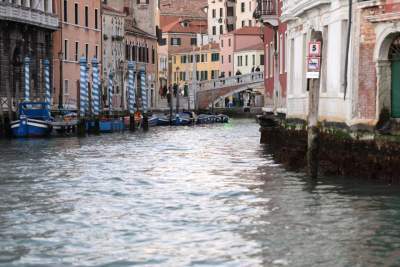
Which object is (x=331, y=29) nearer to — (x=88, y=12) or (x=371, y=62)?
(x=371, y=62)

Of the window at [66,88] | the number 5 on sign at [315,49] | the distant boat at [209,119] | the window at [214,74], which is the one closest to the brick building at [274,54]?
the number 5 on sign at [315,49]

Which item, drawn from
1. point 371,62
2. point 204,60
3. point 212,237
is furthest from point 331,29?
point 204,60

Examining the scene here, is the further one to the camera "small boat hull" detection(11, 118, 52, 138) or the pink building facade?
the pink building facade

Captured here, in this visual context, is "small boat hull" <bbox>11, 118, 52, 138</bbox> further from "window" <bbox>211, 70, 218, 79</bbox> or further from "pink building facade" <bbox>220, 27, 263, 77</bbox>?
"window" <bbox>211, 70, 218, 79</bbox>

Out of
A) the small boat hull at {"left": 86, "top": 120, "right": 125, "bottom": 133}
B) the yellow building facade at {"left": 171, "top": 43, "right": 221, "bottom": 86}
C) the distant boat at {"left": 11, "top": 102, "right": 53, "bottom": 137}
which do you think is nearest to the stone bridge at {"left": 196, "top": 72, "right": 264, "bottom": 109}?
the yellow building facade at {"left": 171, "top": 43, "right": 221, "bottom": 86}

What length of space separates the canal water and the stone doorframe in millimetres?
1762

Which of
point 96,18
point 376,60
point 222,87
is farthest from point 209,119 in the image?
point 376,60

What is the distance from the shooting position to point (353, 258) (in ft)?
29.6

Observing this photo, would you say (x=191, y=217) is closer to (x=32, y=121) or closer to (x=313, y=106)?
(x=313, y=106)

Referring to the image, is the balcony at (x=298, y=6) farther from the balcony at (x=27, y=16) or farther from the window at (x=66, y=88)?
the window at (x=66, y=88)

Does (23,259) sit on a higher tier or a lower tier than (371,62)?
lower

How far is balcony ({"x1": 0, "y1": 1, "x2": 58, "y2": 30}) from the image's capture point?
39.2 meters

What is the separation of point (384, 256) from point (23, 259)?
3.26m

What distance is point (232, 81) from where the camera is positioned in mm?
64375
